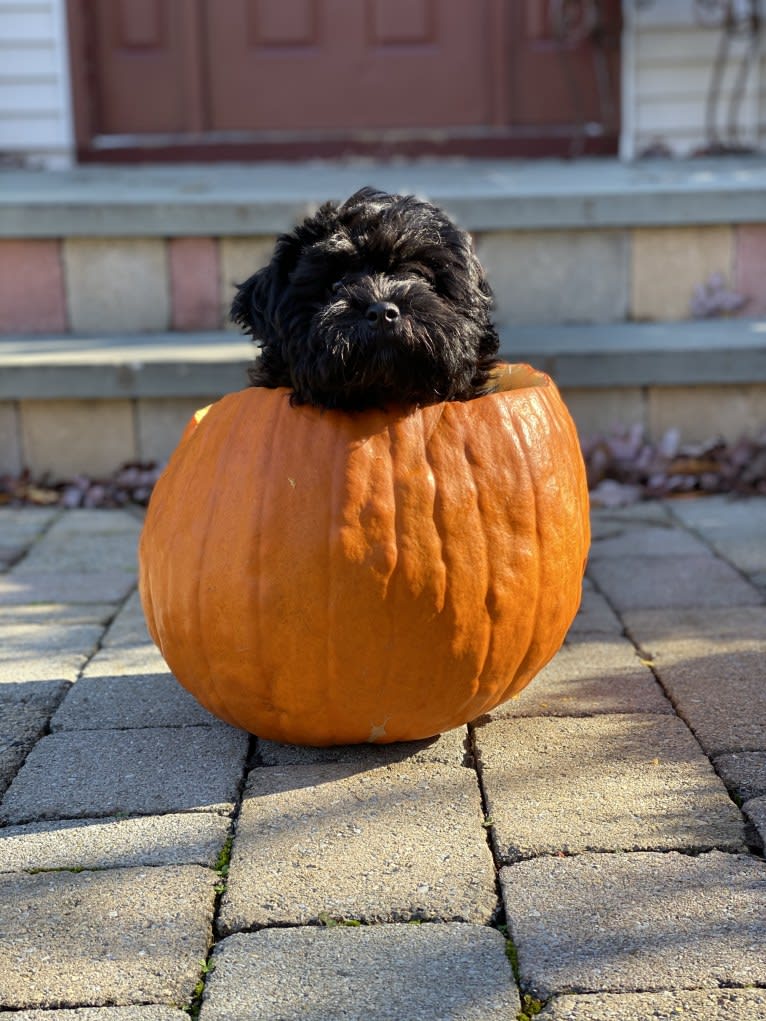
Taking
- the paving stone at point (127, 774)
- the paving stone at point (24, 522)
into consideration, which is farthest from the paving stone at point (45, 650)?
the paving stone at point (24, 522)

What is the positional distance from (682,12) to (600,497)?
3.92 m

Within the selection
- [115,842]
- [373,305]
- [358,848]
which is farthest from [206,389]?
[358,848]

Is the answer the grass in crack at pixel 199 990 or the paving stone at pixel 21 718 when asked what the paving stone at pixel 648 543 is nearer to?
the paving stone at pixel 21 718

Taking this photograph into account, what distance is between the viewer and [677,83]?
279 inches

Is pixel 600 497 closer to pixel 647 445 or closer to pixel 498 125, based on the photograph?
pixel 647 445

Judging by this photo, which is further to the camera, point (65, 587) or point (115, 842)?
point (65, 587)

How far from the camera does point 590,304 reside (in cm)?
523

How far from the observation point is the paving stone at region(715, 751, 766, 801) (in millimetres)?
2145

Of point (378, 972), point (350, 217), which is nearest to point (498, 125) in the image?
point (350, 217)

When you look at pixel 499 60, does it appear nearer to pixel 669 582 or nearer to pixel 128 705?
pixel 669 582

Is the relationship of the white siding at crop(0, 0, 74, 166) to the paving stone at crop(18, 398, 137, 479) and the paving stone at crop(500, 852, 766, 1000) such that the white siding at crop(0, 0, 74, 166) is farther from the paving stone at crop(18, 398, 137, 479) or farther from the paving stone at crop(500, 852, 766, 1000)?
the paving stone at crop(500, 852, 766, 1000)

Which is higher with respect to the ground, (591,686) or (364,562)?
(364,562)

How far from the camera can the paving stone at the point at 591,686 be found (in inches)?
101

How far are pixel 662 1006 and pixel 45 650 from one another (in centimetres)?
193
